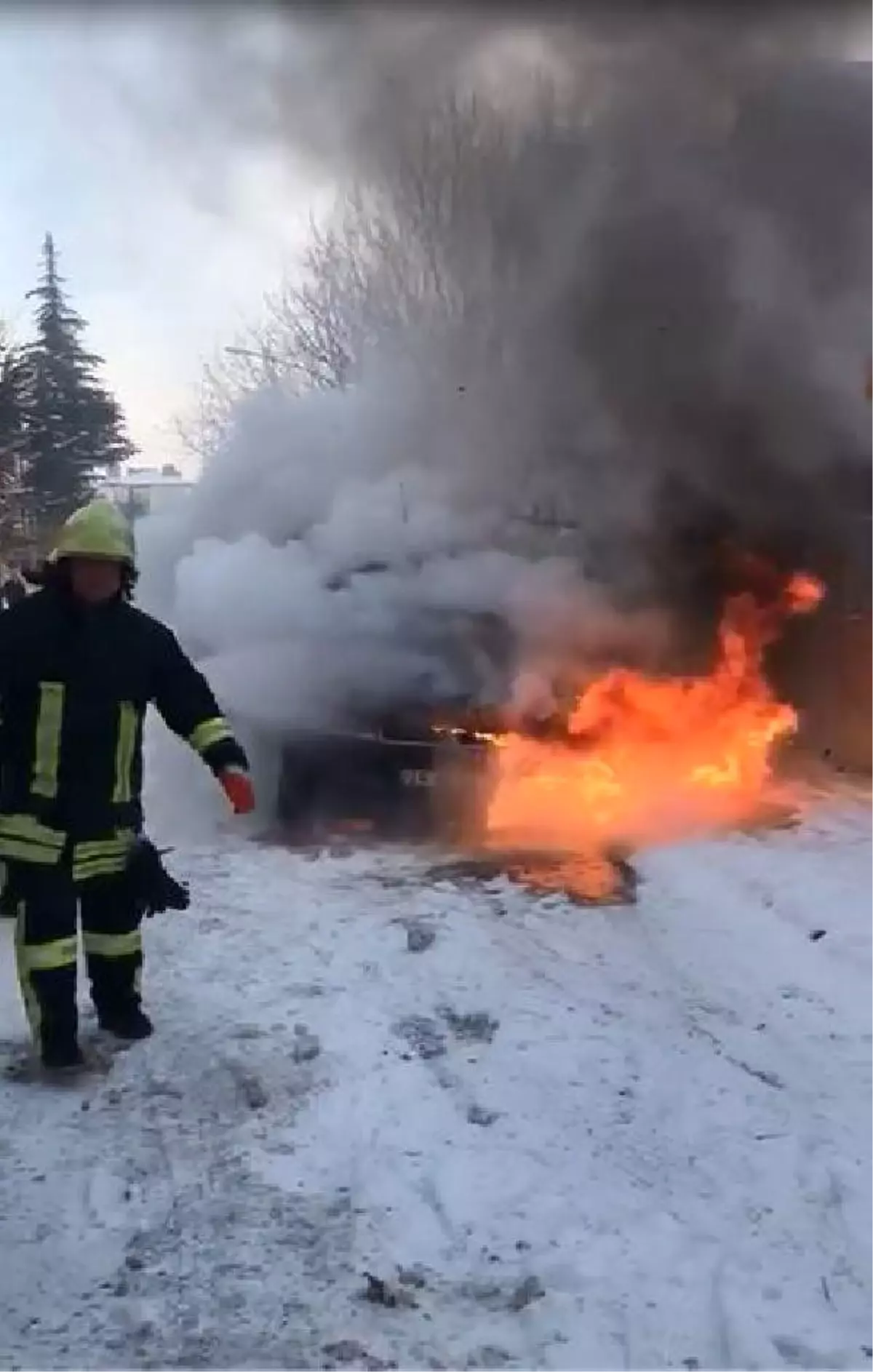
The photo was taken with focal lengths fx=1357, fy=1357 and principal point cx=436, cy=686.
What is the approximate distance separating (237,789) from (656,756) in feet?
17.2

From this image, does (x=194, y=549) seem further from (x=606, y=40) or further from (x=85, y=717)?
(x=85, y=717)

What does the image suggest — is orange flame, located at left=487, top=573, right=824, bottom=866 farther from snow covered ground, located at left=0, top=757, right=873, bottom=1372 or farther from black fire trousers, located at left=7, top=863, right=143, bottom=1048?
black fire trousers, located at left=7, top=863, right=143, bottom=1048

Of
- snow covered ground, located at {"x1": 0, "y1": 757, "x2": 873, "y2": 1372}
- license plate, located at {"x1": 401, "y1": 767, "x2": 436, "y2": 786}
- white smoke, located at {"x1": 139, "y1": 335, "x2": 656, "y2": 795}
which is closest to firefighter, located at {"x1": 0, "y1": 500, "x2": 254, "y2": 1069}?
snow covered ground, located at {"x1": 0, "y1": 757, "x2": 873, "y2": 1372}

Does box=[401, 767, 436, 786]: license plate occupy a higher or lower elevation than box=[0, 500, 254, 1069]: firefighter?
lower

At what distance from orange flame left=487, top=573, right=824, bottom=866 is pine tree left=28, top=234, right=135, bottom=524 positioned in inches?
1070

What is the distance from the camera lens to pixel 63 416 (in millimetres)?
39531

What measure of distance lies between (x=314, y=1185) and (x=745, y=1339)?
1.22 meters

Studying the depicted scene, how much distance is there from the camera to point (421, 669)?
8867 mm

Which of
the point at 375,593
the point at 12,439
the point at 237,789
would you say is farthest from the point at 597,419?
the point at 12,439

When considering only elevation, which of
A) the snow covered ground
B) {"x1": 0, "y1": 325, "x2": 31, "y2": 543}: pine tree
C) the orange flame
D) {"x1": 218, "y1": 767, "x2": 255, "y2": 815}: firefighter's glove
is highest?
{"x1": 0, "y1": 325, "x2": 31, "y2": 543}: pine tree

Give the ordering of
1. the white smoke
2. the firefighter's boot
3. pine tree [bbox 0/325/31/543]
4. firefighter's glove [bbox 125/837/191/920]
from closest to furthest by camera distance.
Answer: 1. firefighter's glove [bbox 125/837/191/920]
2. the firefighter's boot
3. the white smoke
4. pine tree [bbox 0/325/31/543]

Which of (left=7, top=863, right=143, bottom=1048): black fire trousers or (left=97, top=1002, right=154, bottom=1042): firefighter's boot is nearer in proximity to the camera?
(left=7, top=863, right=143, bottom=1048): black fire trousers

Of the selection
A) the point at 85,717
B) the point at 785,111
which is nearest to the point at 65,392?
the point at 785,111

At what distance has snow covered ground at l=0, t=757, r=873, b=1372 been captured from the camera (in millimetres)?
3016
